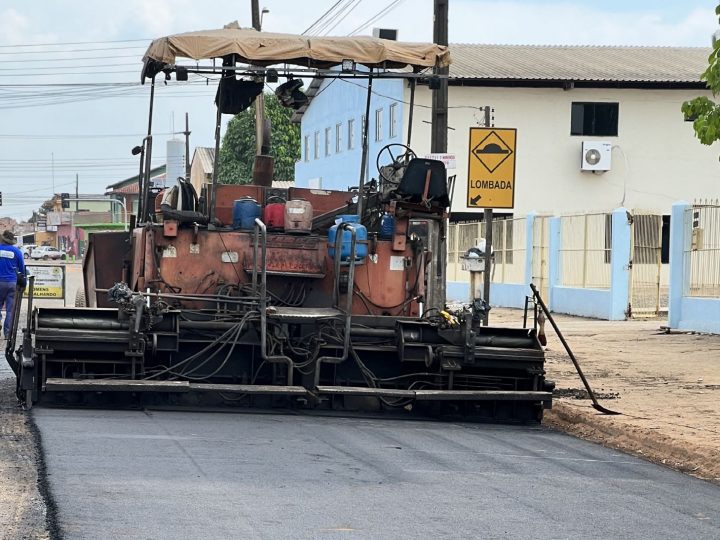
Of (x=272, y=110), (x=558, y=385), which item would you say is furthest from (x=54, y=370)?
(x=272, y=110)

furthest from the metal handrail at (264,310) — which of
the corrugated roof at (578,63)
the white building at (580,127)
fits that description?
the white building at (580,127)

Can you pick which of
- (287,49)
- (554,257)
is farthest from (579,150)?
(287,49)

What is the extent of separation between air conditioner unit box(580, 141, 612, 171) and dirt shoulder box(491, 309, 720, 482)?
20.4m

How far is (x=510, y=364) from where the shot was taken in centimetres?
1141

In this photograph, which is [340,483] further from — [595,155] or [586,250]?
[595,155]

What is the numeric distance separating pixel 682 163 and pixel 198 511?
38.5 m

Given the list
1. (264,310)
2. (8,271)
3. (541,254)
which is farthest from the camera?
(541,254)

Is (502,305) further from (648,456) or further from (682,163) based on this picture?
(648,456)

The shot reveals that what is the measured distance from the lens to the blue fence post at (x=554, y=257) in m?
29.7

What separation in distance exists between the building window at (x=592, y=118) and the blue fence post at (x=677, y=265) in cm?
2077

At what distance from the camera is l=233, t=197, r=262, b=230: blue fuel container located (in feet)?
40.0

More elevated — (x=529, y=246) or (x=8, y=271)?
(x=529, y=246)

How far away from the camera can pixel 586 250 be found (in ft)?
92.1

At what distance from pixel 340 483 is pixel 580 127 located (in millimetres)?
36073
